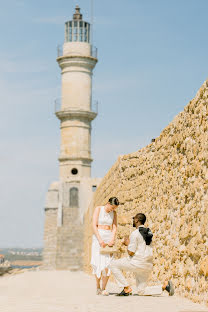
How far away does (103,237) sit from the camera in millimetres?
8352

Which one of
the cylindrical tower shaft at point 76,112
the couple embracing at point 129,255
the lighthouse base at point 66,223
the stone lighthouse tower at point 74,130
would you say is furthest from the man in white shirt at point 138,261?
the cylindrical tower shaft at point 76,112

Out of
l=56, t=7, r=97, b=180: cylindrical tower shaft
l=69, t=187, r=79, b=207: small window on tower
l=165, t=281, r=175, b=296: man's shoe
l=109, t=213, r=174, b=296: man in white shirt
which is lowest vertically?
l=165, t=281, r=175, b=296: man's shoe

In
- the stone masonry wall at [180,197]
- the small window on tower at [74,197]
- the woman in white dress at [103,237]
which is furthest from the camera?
the small window on tower at [74,197]

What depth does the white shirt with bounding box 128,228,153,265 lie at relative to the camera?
7.80 metres

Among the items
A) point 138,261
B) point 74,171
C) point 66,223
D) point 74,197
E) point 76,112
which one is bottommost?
point 138,261

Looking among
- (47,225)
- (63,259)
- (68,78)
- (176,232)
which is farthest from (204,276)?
(68,78)

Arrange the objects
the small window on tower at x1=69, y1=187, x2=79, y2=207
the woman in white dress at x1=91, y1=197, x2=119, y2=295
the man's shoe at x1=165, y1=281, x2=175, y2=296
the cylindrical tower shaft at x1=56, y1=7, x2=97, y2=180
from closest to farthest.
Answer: the man's shoe at x1=165, y1=281, x2=175, y2=296, the woman in white dress at x1=91, y1=197, x2=119, y2=295, the small window on tower at x1=69, y1=187, x2=79, y2=207, the cylindrical tower shaft at x1=56, y1=7, x2=97, y2=180

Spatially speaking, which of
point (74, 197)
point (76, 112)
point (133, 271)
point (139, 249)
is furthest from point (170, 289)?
point (76, 112)

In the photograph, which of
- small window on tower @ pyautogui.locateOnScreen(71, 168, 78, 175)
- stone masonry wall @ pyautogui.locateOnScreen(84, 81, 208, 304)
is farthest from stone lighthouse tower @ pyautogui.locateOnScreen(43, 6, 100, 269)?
stone masonry wall @ pyautogui.locateOnScreen(84, 81, 208, 304)

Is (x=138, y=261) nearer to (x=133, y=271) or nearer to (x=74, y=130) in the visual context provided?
(x=133, y=271)

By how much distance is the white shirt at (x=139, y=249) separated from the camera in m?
7.80

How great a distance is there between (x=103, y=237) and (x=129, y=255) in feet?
1.82

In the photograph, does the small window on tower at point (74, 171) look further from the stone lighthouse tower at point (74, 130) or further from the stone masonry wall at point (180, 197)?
the stone masonry wall at point (180, 197)

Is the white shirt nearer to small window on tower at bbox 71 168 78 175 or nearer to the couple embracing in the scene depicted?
the couple embracing
